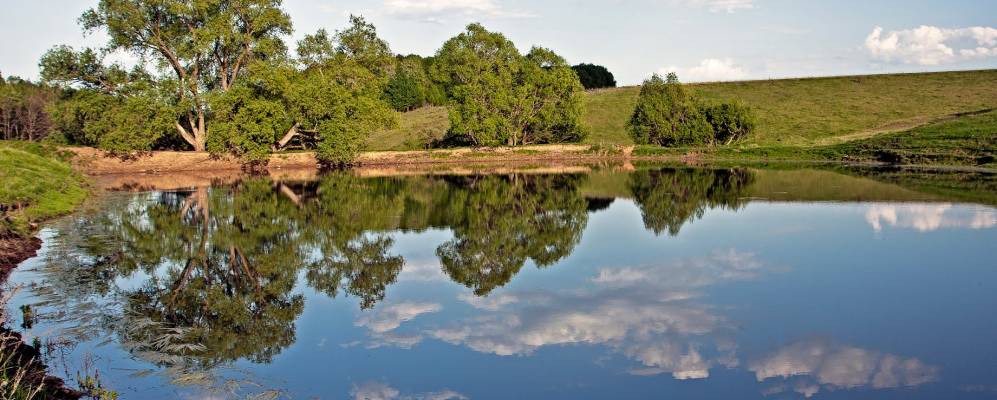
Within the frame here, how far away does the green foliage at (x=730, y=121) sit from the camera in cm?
6238

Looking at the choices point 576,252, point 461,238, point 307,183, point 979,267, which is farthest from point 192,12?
point 979,267

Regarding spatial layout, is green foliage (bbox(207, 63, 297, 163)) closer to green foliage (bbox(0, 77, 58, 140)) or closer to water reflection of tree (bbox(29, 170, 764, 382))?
water reflection of tree (bbox(29, 170, 764, 382))

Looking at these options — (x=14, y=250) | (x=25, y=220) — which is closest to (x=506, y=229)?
(x=14, y=250)

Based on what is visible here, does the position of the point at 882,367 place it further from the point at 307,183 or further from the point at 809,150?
the point at 809,150

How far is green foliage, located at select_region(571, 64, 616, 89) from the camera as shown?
12162 centimetres

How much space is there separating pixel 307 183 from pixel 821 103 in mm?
65102

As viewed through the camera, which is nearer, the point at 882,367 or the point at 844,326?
the point at 882,367

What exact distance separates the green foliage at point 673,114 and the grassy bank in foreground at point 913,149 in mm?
2407

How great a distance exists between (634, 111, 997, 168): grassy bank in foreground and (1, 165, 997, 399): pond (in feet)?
71.7

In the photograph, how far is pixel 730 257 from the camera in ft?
58.2

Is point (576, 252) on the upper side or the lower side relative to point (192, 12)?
lower

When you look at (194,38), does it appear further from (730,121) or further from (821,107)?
(821,107)

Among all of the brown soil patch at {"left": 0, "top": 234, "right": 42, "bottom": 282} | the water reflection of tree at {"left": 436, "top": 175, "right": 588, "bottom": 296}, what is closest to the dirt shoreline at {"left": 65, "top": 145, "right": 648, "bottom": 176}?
the water reflection of tree at {"left": 436, "top": 175, "right": 588, "bottom": 296}

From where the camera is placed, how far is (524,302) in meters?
13.7
